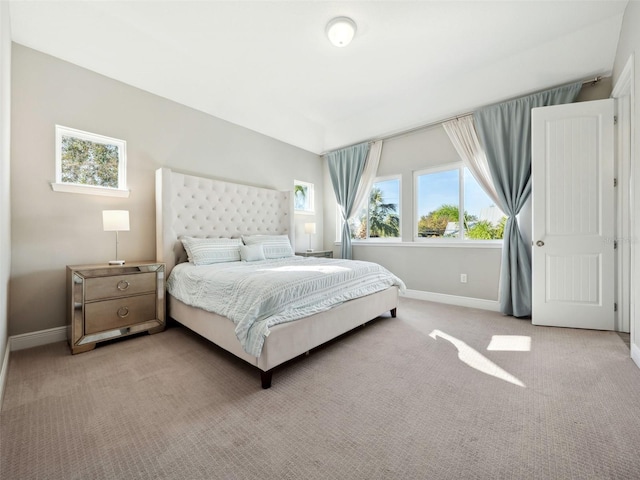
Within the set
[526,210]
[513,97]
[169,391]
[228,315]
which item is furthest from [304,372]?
[513,97]

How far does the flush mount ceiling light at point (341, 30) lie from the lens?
2.64 m

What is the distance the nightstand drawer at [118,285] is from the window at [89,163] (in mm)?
1033

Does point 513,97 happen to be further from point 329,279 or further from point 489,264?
point 329,279

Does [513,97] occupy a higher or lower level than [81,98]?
higher

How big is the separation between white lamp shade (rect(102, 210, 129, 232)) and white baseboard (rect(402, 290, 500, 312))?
402 cm

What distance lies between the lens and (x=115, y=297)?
2.61 m

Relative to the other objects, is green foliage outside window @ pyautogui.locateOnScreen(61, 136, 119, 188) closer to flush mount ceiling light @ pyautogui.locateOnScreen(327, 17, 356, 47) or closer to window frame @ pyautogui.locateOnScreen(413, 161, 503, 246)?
flush mount ceiling light @ pyautogui.locateOnScreen(327, 17, 356, 47)

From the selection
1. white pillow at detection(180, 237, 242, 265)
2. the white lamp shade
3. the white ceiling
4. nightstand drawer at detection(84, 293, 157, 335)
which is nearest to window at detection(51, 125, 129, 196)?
the white lamp shade

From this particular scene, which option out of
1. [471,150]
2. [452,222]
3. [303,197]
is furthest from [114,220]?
[471,150]

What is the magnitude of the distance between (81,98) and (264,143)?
2419mm

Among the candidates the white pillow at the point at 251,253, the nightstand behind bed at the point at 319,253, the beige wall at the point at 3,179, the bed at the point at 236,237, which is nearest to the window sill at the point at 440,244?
the nightstand behind bed at the point at 319,253

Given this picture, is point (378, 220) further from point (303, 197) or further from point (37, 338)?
point (37, 338)

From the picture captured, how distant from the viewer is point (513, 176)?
134 inches

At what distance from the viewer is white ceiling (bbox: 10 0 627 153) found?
255cm
